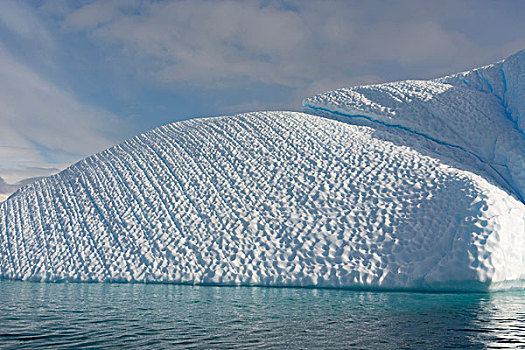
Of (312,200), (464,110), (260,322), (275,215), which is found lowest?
(260,322)

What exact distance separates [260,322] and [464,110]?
1158 centimetres

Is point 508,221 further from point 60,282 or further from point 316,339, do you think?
point 60,282

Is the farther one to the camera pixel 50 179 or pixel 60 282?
pixel 50 179

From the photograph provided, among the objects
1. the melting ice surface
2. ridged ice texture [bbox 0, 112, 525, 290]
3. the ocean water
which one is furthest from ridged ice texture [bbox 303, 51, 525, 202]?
the ocean water

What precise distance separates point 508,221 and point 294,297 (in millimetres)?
5049

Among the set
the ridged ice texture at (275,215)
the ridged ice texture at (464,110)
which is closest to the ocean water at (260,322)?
the ridged ice texture at (275,215)

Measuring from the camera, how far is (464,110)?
13.5m

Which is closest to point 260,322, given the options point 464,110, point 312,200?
point 312,200

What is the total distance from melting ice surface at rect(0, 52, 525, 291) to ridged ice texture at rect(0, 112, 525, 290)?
3 cm

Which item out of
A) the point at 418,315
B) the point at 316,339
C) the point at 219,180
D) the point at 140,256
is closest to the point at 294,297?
the point at 418,315

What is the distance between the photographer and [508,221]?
29.2ft

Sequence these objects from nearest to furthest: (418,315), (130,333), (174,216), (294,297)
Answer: (130,333)
(418,315)
(294,297)
(174,216)

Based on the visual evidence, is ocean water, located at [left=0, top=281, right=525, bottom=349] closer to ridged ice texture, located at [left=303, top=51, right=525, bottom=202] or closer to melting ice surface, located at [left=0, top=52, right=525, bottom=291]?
melting ice surface, located at [left=0, top=52, right=525, bottom=291]

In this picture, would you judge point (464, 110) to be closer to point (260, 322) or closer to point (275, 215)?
point (275, 215)
